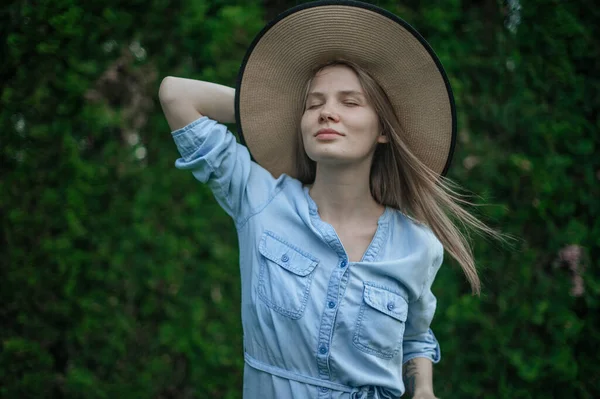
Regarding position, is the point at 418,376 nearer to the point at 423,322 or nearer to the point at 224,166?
the point at 423,322

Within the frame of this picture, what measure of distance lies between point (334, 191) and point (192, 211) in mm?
1589

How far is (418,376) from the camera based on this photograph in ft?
6.70

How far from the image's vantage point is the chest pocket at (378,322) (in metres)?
1.81

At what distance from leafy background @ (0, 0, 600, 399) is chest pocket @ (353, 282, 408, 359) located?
154 centimetres

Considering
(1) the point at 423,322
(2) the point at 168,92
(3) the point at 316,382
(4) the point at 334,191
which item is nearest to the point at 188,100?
(2) the point at 168,92

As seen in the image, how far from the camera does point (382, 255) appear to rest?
1.92 m

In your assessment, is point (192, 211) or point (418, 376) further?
point (192, 211)

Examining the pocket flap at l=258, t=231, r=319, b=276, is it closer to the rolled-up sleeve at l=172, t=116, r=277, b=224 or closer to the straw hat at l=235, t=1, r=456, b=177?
the rolled-up sleeve at l=172, t=116, r=277, b=224

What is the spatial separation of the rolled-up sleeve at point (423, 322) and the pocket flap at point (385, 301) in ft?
0.49

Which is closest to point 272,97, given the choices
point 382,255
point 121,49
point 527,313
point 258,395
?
point 382,255

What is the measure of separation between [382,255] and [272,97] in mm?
699

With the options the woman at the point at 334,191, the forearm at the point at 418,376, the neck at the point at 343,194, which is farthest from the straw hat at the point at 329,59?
the forearm at the point at 418,376

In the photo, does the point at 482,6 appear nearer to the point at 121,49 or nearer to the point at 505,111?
the point at 505,111

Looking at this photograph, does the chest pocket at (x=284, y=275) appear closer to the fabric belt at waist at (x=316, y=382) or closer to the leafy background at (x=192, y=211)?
the fabric belt at waist at (x=316, y=382)
